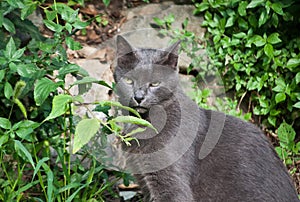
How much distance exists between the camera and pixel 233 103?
14.9 ft

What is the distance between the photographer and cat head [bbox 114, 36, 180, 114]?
125 inches

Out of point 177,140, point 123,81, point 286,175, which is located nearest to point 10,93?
point 123,81

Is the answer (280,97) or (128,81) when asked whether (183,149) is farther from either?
(280,97)

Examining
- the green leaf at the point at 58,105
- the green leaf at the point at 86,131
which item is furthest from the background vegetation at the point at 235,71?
the green leaf at the point at 86,131

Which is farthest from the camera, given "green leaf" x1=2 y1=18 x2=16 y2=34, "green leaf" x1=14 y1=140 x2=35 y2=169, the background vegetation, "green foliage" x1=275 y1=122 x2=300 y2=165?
"green foliage" x1=275 y1=122 x2=300 y2=165

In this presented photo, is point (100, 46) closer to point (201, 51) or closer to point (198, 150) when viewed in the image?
point (201, 51)

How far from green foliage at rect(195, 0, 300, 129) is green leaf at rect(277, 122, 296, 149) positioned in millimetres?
140

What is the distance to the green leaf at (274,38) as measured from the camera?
4.37m

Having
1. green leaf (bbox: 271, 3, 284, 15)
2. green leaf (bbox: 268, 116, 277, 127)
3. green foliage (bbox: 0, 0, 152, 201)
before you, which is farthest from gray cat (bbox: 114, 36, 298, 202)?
green leaf (bbox: 271, 3, 284, 15)

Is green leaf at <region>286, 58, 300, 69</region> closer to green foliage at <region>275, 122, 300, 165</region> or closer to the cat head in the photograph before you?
green foliage at <region>275, 122, 300, 165</region>

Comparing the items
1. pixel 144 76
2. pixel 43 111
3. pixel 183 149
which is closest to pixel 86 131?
pixel 144 76

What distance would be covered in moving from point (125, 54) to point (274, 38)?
4.92 feet

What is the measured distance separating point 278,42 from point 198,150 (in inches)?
57.1

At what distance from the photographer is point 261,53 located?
14.6ft
